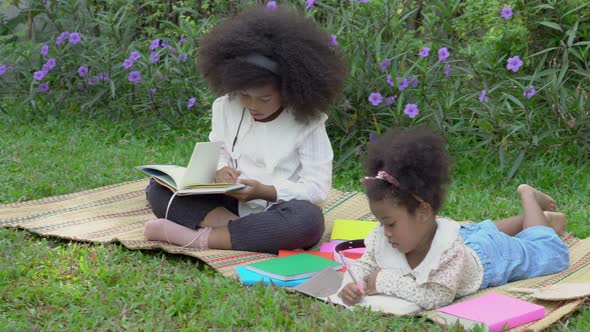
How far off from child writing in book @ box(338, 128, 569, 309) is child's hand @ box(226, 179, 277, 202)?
753 millimetres

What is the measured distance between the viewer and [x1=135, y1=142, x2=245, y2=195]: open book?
3777 millimetres

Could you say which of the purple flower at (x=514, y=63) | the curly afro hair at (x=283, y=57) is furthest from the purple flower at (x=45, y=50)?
the purple flower at (x=514, y=63)

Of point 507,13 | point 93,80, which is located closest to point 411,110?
point 507,13

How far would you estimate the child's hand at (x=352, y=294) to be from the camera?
3.10 m

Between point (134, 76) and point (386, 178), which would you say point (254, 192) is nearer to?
point (386, 178)

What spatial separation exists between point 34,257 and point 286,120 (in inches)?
52.1

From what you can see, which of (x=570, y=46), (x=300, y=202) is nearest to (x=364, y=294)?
(x=300, y=202)

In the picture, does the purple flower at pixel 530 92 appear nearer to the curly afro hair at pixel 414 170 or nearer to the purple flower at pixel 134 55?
the curly afro hair at pixel 414 170

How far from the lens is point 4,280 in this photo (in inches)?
133

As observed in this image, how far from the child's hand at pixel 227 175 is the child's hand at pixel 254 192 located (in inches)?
4.8

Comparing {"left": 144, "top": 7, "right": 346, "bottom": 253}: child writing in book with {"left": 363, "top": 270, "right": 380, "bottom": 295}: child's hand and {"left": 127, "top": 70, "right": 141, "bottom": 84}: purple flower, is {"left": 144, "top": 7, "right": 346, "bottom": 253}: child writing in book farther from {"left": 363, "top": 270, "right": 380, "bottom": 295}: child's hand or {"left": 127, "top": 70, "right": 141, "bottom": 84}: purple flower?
{"left": 127, "top": 70, "right": 141, "bottom": 84}: purple flower

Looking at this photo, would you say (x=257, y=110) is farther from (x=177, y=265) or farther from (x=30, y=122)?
(x=30, y=122)

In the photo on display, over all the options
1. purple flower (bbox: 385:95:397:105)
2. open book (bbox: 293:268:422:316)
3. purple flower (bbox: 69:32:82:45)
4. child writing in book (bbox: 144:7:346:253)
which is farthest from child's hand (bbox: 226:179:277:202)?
purple flower (bbox: 69:32:82:45)

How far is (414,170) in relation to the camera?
3027 millimetres
